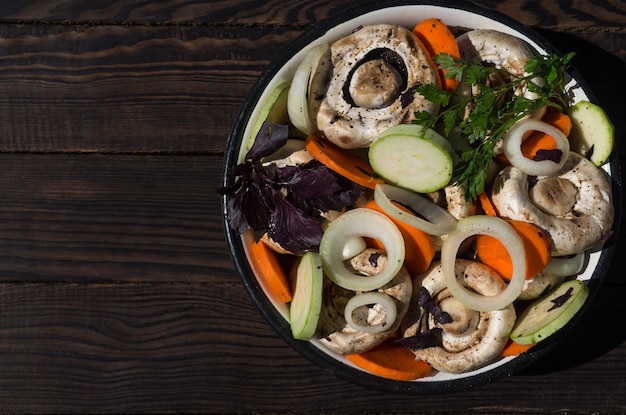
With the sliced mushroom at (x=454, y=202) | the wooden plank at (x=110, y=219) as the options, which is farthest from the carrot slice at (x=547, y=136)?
the wooden plank at (x=110, y=219)

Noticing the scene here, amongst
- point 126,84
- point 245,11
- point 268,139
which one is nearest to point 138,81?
point 126,84

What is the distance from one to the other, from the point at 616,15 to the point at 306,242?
48.3 inches

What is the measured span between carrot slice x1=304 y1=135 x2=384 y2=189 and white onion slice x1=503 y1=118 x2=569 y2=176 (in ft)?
1.07

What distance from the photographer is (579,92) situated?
1646mm

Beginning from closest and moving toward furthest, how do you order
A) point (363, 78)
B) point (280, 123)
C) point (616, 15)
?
point (363, 78) < point (280, 123) < point (616, 15)

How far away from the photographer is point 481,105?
154 cm

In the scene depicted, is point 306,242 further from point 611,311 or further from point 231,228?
point 611,311

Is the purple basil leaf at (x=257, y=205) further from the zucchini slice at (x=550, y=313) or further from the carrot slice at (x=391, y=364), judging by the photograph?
the zucchini slice at (x=550, y=313)

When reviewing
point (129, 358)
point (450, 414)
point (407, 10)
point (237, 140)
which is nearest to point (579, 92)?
point (407, 10)

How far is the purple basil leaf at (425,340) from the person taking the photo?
1.66 metres

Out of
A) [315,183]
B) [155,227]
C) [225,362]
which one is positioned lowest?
[225,362]

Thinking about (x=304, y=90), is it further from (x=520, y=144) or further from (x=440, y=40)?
(x=520, y=144)

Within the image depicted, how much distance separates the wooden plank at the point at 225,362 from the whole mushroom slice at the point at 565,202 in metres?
0.52

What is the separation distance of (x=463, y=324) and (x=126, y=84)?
123cm
